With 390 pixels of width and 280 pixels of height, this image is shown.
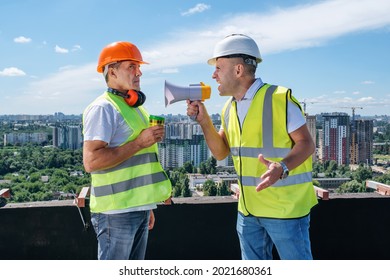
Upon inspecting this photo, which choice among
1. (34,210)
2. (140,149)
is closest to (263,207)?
(140,149)

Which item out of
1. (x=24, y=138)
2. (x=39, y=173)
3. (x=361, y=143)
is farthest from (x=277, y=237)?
(x=24, y=138)

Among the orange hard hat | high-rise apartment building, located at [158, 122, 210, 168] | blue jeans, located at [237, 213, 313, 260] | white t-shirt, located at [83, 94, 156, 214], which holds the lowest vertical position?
high-rise apartment building, located at [158, 122, 210, 168]

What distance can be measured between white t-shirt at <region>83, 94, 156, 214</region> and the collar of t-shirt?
58cm

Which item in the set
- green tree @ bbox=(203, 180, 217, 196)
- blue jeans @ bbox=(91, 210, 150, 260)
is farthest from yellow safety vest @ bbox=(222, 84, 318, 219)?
green tree @ bbox=(203, 180, 217, 196)

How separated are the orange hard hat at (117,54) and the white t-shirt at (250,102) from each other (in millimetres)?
590

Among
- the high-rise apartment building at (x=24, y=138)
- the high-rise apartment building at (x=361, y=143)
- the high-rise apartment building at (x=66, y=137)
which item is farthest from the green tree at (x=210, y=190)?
the high-rise apartment building at (x=24, y=138)

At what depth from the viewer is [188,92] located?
270cm

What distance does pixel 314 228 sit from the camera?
3.82m

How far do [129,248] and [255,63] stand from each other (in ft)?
3.79

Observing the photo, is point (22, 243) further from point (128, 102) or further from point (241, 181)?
point (241, 181)

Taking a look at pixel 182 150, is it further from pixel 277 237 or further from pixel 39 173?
pixel 277 237

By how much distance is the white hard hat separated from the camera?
96.7 inches

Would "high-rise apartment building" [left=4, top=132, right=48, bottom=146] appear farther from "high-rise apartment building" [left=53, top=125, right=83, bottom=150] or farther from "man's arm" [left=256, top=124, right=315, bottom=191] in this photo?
"man's arm" [left=256, top=124, right=315, bottom=191]

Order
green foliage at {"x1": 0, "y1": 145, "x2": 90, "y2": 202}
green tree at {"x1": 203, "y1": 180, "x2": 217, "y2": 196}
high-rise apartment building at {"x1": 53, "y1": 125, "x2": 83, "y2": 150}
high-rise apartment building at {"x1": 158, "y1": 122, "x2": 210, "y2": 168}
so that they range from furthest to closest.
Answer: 1. high-rise apartment building at {"x1": 53, "y1": 125, "x2": 83, "y2": 150}
2. high-rise apartment building at {"x1": 158, "y1": 122, "x2": 210, "y2": 168}
3. green foliage at {"x1": 0, "y1": 145, "x2": 90, "y2": 202}
4. green tree at {"x1": 203, "y1": 180, "x2": 217, "y2": 196}
